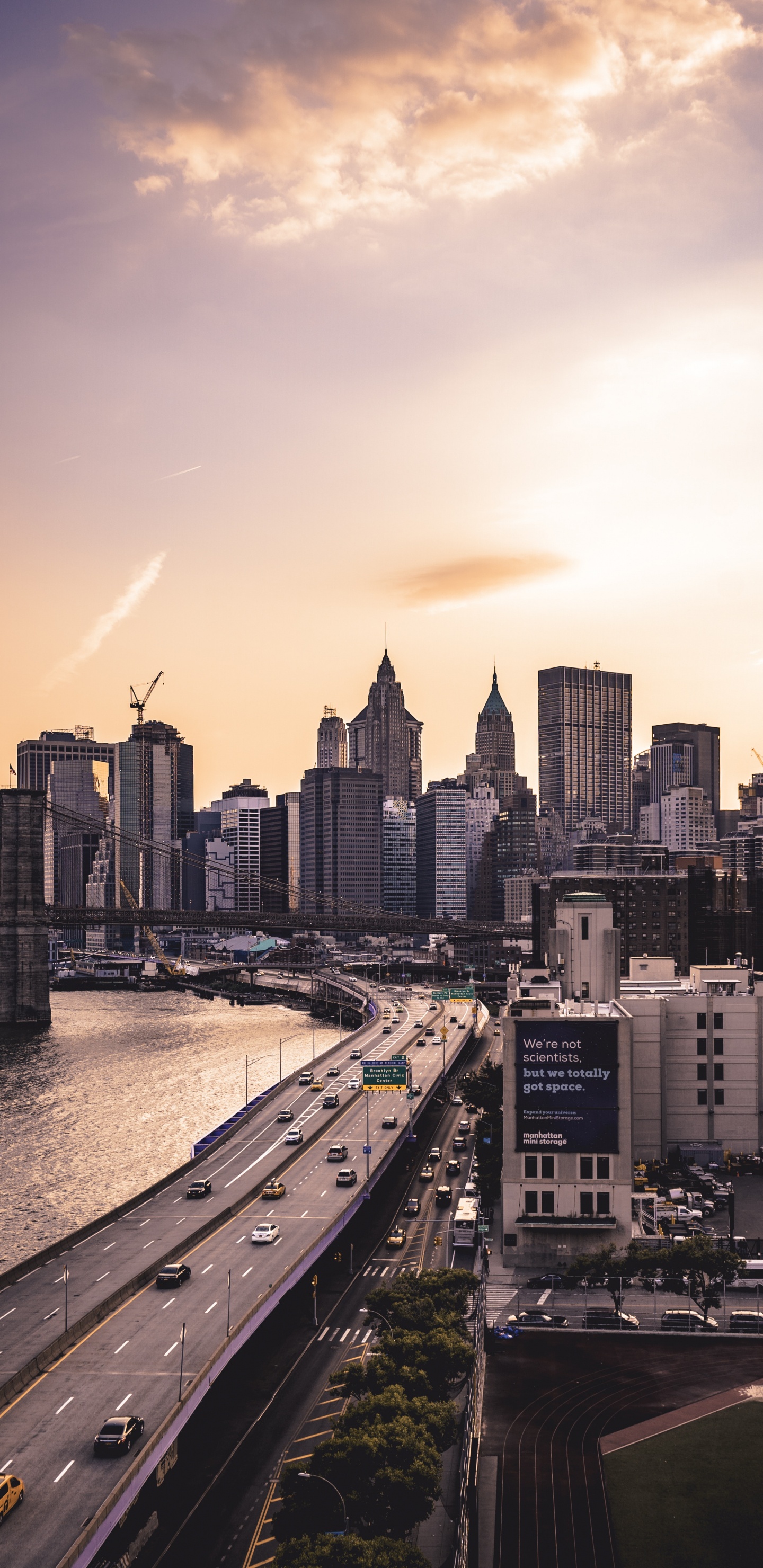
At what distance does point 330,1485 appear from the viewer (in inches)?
1248

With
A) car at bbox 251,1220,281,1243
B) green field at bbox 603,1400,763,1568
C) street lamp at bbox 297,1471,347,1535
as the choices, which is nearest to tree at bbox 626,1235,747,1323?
green field at bbox 603,1400,763,1568

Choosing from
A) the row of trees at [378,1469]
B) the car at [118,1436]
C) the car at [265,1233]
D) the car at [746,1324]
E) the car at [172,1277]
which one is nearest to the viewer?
the row of trees at [378,1469]

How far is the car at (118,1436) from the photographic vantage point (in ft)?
113

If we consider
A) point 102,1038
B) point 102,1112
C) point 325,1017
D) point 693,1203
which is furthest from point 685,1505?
point 325,1017

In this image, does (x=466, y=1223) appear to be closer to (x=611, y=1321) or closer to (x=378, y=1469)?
(x=611, y=1321)

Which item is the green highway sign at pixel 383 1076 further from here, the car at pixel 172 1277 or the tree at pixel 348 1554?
the tree at pixel 348 1554

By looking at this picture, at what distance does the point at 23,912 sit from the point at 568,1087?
126918 mm

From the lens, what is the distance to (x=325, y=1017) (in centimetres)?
19300

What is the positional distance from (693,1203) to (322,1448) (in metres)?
37.8

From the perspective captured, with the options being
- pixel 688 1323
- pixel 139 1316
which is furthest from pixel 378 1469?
pixel 688 1323

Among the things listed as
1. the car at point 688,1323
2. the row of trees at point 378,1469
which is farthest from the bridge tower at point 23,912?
the row of trees at point 378,1469

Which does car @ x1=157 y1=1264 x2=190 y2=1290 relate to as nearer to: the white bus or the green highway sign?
the white bus

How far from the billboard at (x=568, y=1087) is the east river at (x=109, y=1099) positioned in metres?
29.3

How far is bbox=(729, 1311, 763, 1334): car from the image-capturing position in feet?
156
